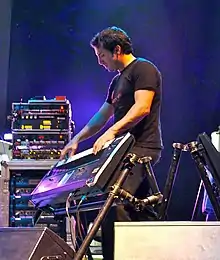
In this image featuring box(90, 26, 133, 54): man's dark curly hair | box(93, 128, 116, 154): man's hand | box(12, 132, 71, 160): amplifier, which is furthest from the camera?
box(12, 132, 71, 160): amplifier

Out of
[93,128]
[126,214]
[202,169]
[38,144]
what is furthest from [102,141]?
[38,144]

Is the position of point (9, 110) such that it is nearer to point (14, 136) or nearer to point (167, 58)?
point (14, 136)

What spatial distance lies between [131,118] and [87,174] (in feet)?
1.62

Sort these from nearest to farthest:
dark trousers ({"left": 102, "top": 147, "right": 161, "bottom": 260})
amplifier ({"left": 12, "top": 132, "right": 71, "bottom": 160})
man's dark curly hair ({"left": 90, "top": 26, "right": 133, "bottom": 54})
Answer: dark trousers ({"left": 102, "top": 147, "right": 161, "bottom": 260}) < man's dark curly hair ({"left": 90, "top": 26, "right": 133, "bottom": 54}) < amplifier ({"left": 12, "top": 132, "right": 71, "bottom": 160})

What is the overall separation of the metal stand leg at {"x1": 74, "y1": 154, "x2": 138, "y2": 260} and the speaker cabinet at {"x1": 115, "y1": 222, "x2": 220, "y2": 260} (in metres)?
0.11

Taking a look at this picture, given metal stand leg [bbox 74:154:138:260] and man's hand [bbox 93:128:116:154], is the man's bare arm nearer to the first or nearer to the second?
man's hand [bbox 93:128:116:154]

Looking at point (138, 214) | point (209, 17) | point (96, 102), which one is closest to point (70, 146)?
point (138, 214)

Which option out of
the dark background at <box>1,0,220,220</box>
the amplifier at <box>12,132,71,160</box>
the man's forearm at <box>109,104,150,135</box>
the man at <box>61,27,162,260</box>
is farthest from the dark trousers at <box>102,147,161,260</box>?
the dark background at <box>1,0,220,220</box>

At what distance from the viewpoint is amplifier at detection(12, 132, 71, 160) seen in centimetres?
345

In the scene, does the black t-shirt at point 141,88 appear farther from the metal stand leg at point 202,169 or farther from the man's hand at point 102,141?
the man's hand at point 102,141

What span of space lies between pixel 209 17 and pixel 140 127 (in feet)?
6.39

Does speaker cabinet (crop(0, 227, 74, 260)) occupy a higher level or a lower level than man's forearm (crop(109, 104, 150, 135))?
lower

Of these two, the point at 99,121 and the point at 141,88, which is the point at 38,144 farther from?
the point at 141,88

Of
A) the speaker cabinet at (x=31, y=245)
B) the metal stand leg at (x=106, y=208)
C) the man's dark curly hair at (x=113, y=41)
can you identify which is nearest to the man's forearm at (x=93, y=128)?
the man's dark curly hair at (x=113, y=41)
